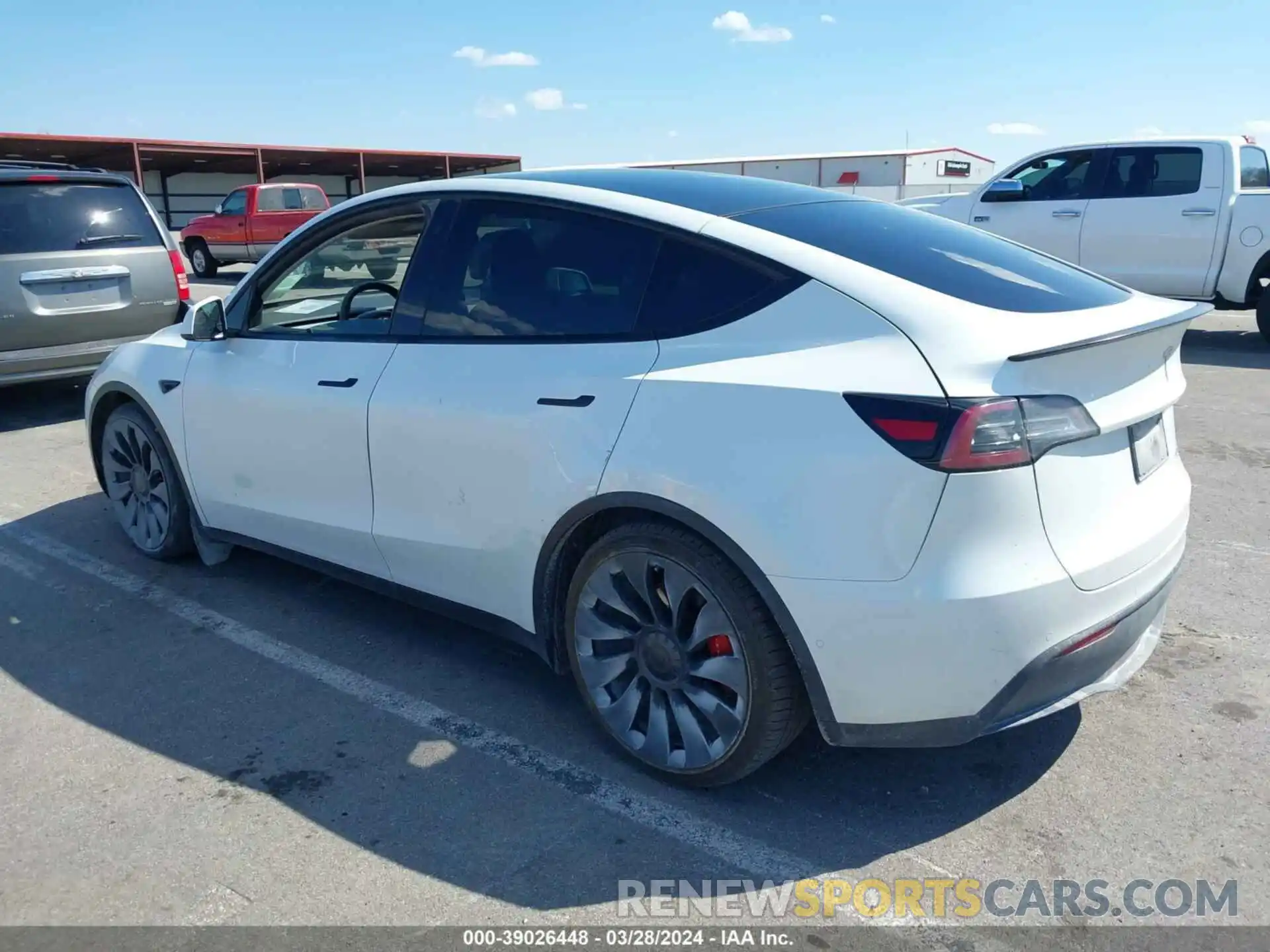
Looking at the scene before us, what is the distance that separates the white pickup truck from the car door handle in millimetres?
9284

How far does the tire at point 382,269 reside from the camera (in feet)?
14.0

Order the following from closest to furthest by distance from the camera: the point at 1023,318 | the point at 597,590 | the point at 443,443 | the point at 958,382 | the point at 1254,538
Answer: the point at 958,382 → the point at 1023,318 → the point at 597,590 → the point at 443,443 → the point at 1254,538

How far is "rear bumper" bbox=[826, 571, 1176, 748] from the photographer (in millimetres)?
2627

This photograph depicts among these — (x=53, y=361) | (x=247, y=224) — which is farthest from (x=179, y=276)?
(x=247, y=224)

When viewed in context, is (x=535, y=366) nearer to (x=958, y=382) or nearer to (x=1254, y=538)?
(x=958, y=382)

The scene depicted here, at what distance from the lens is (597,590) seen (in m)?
3.16

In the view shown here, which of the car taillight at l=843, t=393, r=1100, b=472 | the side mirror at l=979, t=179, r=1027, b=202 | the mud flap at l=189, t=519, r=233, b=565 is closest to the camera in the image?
the car taillight at l=843, t=393, r=1100, b=472

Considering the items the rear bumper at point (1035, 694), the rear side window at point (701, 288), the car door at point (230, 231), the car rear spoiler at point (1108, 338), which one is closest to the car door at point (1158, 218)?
the car rear spoiler at point (1108, 338)

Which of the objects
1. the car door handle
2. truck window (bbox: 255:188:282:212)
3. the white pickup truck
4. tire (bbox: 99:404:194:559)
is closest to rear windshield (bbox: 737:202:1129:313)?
the car door handle

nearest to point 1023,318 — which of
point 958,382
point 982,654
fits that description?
point 958,382

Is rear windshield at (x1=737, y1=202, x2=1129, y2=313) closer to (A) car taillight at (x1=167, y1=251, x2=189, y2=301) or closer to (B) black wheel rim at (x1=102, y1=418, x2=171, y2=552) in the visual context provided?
(B) black wheel rim at (x1=102, y1=418, x2=171, y2=552)

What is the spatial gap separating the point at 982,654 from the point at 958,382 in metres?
0.66

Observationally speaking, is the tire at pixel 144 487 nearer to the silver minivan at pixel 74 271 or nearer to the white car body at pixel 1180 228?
the silver minivan at pixel 74 271

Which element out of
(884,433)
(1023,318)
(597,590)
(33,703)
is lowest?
(33,703)
